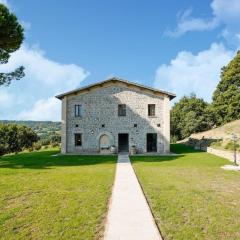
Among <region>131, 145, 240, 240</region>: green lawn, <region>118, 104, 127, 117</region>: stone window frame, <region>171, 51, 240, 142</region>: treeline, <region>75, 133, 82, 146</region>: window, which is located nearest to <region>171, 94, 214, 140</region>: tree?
<region>171, 51, 240, 142</region>: treeline

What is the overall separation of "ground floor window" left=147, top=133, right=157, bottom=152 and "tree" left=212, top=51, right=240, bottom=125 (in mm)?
21594

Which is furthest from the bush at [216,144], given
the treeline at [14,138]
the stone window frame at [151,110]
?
the treeline at [14,138]

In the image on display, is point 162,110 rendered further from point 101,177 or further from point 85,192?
point 85,192

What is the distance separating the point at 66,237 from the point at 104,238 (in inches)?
30.4

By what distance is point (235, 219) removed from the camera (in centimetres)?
714

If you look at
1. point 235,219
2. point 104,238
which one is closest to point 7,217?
point 104,238

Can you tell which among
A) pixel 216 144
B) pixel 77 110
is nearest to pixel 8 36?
pixel 77 110

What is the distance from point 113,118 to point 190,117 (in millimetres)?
29395

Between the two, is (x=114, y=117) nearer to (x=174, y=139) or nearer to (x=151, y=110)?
(x=151, y=110)

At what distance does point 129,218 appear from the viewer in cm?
708

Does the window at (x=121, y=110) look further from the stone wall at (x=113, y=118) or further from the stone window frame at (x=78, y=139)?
the stone window frame at (x=78, y=139)

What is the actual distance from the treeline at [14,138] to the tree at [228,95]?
3438cm

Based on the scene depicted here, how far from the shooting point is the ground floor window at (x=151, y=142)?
91.8 feet

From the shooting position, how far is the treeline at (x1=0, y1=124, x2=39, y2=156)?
5434 centimetres
